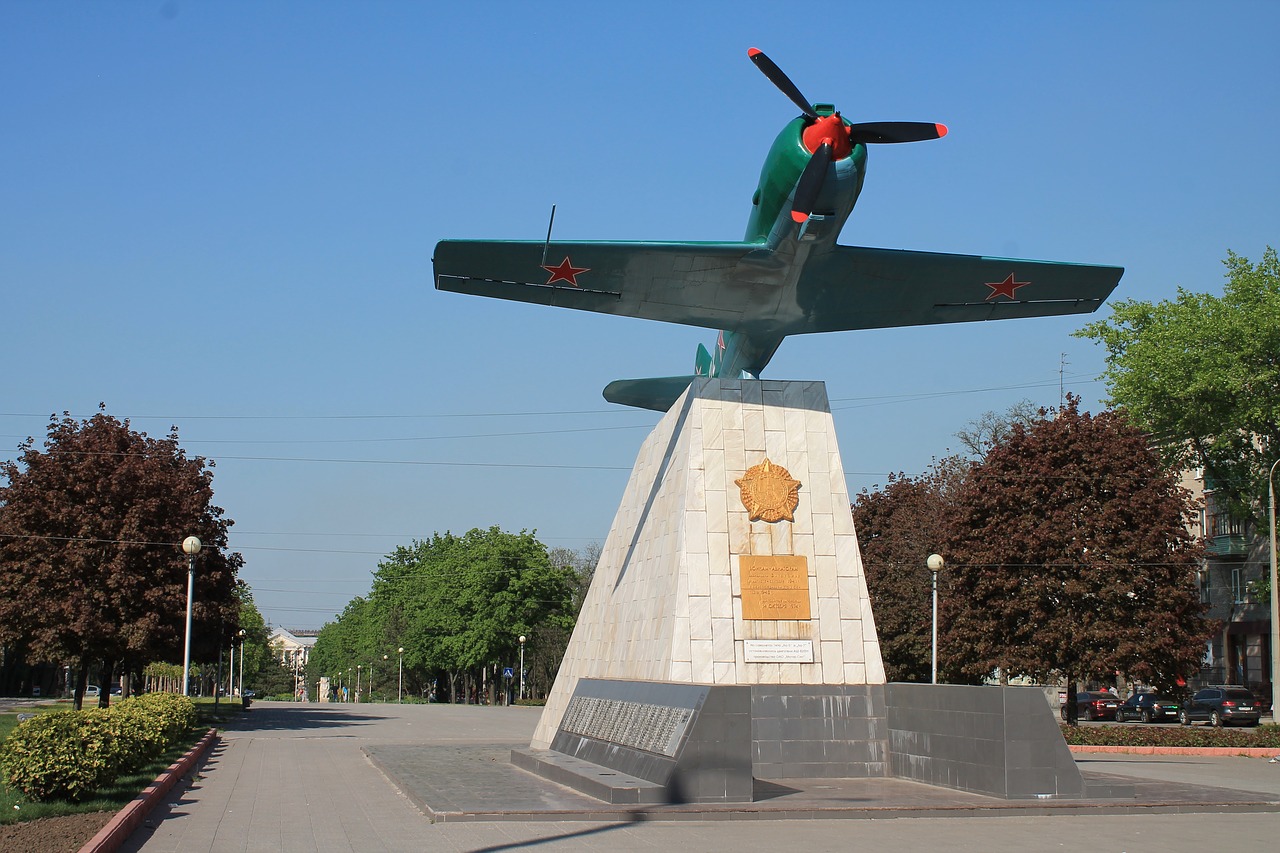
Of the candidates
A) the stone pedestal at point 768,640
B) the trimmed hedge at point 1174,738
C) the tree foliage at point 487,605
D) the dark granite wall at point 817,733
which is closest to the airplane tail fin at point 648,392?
the stone pedestal at point 768,640

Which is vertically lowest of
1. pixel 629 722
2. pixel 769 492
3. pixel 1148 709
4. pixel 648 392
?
pixel 1148 709

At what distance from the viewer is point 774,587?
18516 mm

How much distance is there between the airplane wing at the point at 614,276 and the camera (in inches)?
691

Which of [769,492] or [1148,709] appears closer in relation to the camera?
[769,492]

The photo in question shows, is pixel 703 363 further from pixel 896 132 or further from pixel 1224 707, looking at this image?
pixel 1224 707

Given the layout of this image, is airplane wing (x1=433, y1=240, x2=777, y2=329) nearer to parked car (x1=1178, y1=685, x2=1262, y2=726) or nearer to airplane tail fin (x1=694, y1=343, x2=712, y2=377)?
airplane tail fin (x1=694, y1=343, x2=712, y2=377)

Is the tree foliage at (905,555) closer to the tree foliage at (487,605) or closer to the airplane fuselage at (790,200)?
the airplane fuselage at (790,200)

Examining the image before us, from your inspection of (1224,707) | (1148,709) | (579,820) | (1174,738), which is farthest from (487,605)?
(579,820)

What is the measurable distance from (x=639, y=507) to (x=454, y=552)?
181 feet

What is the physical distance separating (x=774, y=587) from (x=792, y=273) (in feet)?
16.6

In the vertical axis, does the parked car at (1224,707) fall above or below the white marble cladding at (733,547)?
below

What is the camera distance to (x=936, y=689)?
1638 cm

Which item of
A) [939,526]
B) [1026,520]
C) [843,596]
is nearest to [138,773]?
[843,596]

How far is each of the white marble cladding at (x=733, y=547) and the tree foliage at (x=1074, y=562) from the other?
1441cm
